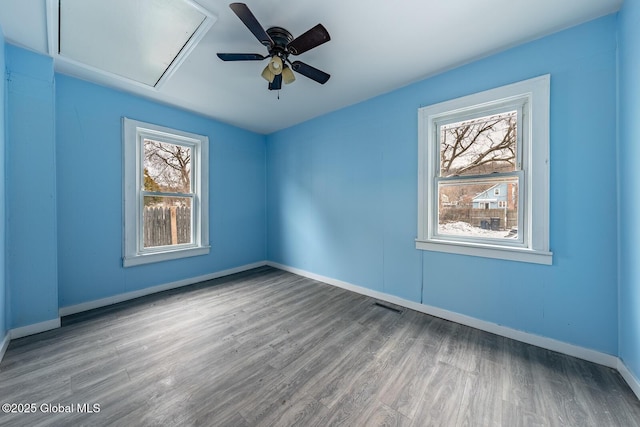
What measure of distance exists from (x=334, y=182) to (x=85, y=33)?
110 inches

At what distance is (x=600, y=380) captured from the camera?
1.52 meters

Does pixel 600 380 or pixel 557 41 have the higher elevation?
pixel 557 41

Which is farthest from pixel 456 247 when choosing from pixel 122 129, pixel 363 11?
pixel 122 129

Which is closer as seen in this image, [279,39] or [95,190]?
[279,39]

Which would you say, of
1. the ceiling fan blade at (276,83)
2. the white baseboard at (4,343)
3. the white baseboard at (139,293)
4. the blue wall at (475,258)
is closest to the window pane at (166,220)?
the white baseboard at (139,293)

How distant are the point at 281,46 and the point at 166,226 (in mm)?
2798

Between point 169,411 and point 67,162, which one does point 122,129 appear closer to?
point 67,162

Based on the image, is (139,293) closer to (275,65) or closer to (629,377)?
(275,65)

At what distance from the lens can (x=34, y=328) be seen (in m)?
2.04

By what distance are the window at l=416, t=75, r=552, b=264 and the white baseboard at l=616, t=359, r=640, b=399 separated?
29.5 inches

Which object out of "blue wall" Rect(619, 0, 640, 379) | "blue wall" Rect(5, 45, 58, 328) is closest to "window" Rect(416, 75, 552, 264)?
"blue wall" Rect(619, 0, 640, 379)

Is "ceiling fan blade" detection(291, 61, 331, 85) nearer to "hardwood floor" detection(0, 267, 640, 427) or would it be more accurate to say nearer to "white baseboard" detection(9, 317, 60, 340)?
"hardwood floor" detection(0, 267, 640, 427)

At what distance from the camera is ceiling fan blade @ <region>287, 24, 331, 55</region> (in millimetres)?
1514

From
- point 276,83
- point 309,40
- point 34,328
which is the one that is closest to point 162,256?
point 34,328
